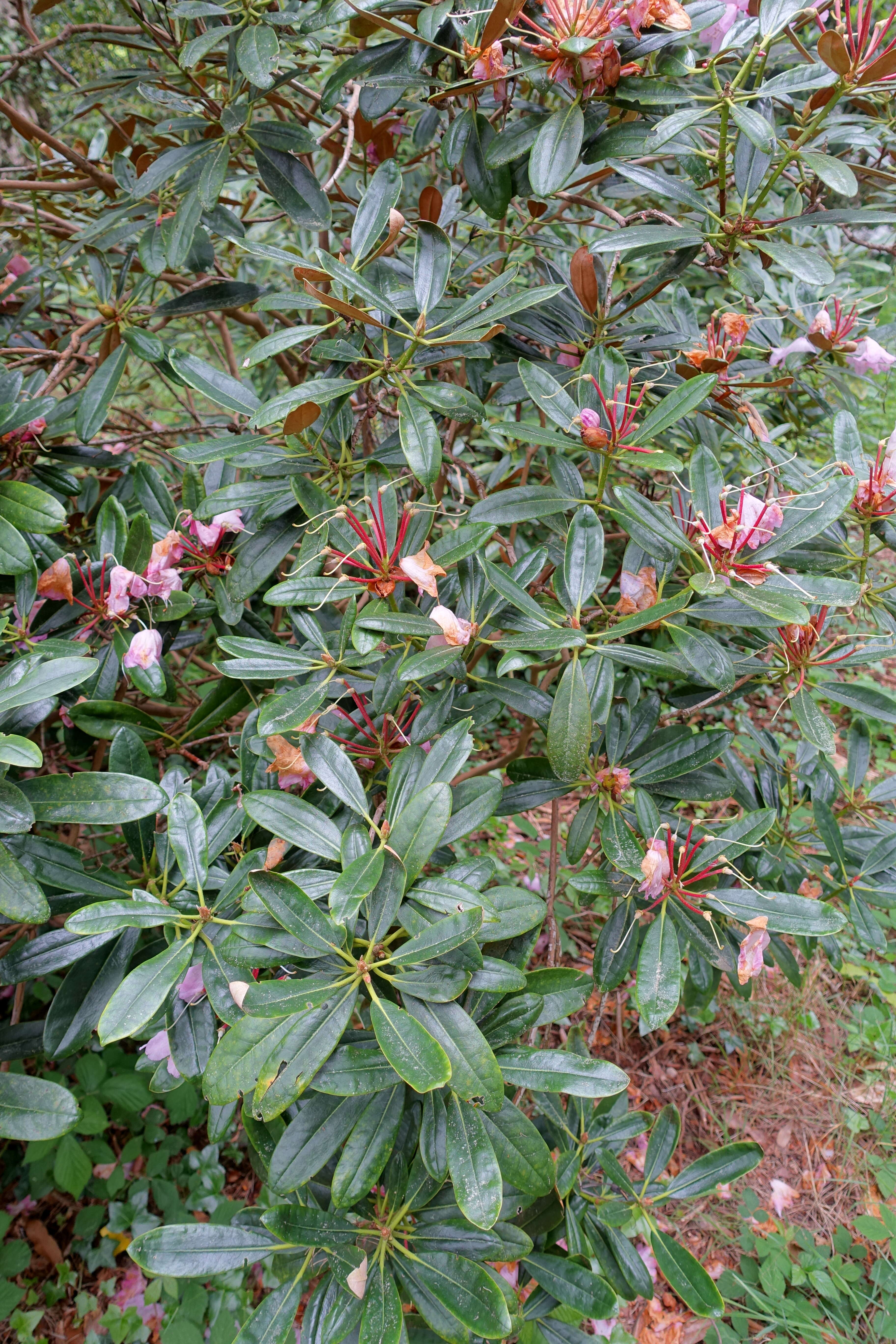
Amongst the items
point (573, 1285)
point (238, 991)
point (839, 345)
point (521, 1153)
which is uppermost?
point (839, 345)

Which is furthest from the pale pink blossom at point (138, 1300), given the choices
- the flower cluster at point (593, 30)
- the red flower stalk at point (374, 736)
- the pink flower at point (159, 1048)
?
the flower cluster at point (593, 30)

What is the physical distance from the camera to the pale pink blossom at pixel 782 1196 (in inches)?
66.3

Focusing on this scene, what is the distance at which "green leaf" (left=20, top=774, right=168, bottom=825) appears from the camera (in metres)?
0.75

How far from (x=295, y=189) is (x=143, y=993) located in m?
1.00

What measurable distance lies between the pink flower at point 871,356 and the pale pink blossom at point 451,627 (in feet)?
2.22

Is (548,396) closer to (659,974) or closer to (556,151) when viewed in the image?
(556,151)

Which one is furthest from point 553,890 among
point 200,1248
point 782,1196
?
point 782,1196

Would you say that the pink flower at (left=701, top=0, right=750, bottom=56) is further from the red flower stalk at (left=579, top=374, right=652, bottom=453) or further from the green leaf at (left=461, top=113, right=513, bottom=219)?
the red flower stalk at (left=579, top=374, right=652, bottom=453)

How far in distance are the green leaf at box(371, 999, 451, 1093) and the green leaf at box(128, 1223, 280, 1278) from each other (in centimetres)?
34

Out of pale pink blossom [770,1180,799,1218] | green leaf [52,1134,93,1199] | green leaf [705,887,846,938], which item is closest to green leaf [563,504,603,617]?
green leaf [705,887,846,938]

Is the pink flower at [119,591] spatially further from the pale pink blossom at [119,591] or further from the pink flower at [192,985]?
the pink flower at [192,985]

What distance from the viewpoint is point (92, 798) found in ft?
2.50

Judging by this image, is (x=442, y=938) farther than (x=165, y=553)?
No

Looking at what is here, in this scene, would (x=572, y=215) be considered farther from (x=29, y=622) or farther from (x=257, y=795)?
(x=257, y=795)
